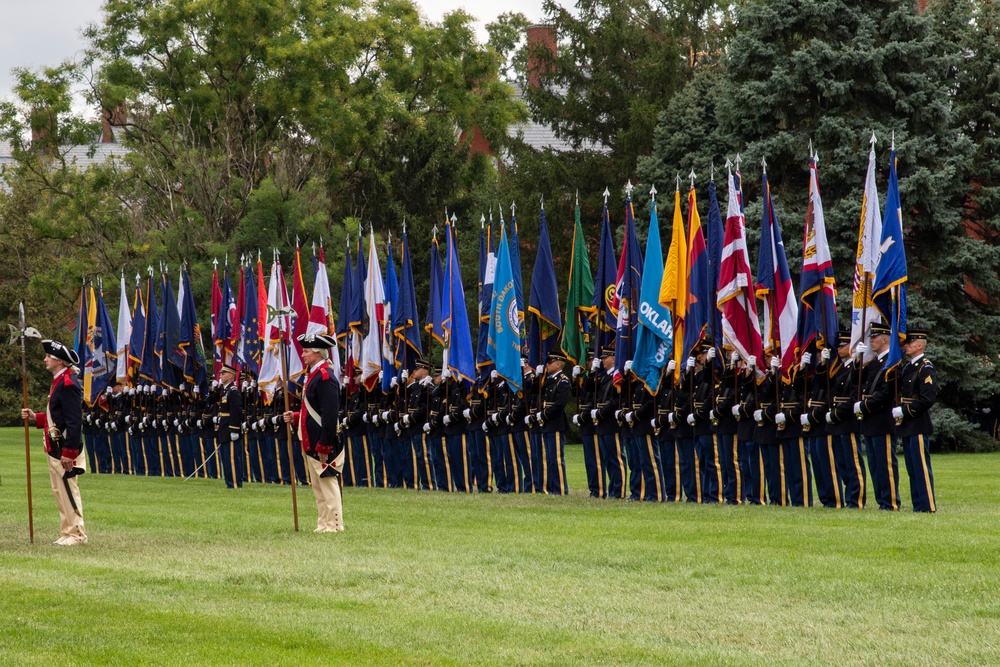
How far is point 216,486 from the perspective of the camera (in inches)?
922

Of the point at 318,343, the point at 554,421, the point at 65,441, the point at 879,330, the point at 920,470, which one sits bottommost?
the point at 920,470

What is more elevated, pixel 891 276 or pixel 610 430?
pixel 891 276

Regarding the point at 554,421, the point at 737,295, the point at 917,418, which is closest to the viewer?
the point at 917,418

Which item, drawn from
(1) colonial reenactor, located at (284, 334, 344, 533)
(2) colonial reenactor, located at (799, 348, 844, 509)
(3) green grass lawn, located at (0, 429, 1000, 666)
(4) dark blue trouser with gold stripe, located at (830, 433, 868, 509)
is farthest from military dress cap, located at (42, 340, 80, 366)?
(4) dark blue trouser with gold stripe, located at (830, 433, 868, 509)

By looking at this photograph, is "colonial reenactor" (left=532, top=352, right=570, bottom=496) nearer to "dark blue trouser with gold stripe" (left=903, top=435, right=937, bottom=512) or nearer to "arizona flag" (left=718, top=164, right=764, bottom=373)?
"arizona flag" (left=718, top=164, right=764, bottom=373)

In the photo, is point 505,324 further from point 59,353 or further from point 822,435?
point 59,353

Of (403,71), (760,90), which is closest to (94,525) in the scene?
(760,90)

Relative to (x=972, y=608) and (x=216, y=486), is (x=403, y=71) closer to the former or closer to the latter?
(x=216, y=486)

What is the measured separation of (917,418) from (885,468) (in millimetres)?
735

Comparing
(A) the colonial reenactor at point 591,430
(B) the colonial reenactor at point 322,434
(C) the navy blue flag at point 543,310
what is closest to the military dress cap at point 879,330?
(A) the colonial reenactor at point 591,430

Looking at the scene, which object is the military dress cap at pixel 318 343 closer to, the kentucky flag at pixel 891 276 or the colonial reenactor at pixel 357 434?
the kentucky flag at pixel 891 276

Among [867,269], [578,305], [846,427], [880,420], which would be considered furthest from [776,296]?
[578,305]

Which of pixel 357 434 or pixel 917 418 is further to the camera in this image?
pixel 357 434

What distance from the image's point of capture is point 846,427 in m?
14.9
